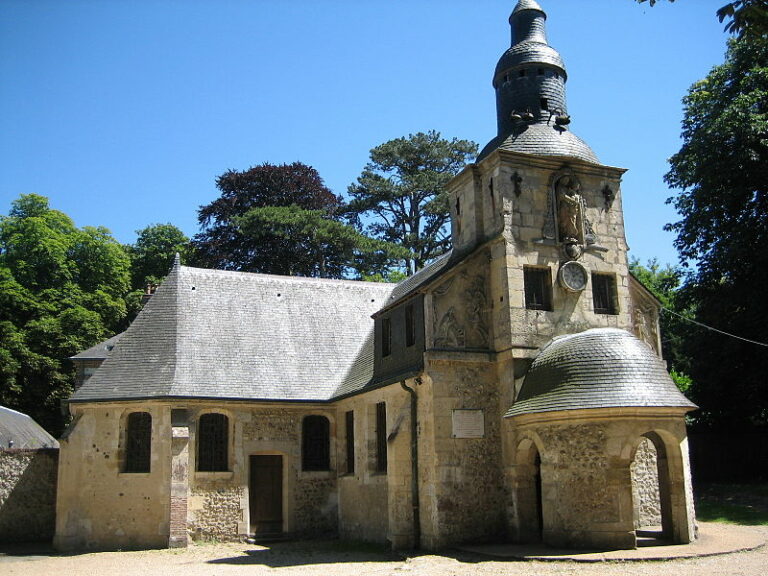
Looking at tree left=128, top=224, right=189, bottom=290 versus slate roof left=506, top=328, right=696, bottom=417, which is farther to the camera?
tree left=128, top=224, right=189, bottom=290

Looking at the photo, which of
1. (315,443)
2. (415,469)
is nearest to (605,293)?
(415,469)

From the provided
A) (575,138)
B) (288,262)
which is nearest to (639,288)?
(575,138)

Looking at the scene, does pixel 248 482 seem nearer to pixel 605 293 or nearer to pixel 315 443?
pixel 315 443

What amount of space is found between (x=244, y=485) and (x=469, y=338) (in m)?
7.99

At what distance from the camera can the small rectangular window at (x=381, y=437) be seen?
63.9ft

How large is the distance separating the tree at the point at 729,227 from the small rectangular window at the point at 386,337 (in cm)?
1246

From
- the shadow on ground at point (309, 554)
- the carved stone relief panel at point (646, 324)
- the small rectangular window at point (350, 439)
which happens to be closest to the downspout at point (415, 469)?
the shadow on ground at point (309, 554)

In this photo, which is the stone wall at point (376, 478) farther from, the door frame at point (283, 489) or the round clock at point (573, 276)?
the round clock at point (573, 276)

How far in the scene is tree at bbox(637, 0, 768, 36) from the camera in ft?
25.2

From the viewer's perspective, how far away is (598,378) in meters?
15.2

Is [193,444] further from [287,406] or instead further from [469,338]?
[469,338]

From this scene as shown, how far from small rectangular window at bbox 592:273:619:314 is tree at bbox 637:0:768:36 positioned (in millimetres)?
11263

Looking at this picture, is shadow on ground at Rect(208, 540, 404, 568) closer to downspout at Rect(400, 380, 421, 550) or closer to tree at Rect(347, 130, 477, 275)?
downspout at Rect(400, 380, 421, 550)

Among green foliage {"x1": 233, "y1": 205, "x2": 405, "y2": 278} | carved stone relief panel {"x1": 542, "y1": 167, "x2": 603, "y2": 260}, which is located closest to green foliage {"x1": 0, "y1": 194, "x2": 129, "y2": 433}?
green foliage {"x1": 233, "y1": 205, "x2": 405, "y2": 278}
